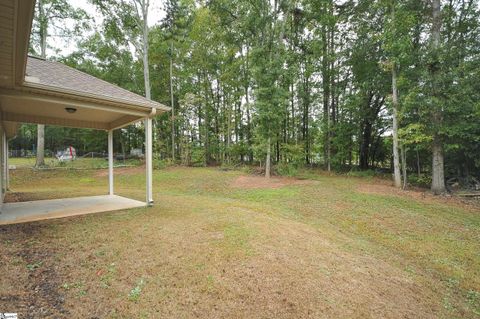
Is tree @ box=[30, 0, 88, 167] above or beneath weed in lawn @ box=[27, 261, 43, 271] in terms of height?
above

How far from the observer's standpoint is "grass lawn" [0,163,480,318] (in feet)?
7.47

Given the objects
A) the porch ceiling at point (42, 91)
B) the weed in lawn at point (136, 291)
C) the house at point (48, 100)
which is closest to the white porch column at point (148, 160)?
the house at point (48, 100)

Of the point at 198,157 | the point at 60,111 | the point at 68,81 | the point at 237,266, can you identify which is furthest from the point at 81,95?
the point at 198,157

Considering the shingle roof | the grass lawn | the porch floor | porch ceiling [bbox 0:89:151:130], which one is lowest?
the grass lawn

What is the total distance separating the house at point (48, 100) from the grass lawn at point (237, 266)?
3.98 feet

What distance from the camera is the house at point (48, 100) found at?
2.44 metres

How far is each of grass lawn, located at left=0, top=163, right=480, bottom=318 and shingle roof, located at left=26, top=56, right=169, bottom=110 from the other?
8.73 ft

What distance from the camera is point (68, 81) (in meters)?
4.85

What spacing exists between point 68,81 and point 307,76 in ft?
48.3

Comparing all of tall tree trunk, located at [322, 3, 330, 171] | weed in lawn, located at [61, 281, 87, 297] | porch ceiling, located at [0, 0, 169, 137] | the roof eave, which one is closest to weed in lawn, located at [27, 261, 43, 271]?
weed in lawn, located at [61, 281, 87, 297]

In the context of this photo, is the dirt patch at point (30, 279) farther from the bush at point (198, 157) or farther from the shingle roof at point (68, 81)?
the bush at point (198, 157)

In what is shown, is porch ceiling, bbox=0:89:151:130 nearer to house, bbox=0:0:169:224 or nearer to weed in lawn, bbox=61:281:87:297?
house, bbox=0:0:169:224

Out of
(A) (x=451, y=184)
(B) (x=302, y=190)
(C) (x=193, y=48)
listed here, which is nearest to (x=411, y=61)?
(A) (x=451, y=184)

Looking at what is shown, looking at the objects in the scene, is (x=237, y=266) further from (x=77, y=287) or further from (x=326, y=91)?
(x=326, y=91)
